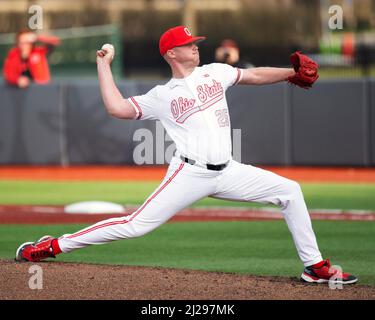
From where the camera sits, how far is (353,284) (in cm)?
682

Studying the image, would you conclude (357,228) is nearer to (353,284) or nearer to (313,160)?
(353,284)

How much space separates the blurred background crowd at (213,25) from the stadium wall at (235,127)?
11498 mm

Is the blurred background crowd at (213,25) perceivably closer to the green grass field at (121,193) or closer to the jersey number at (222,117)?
the green grass field at (121,193)

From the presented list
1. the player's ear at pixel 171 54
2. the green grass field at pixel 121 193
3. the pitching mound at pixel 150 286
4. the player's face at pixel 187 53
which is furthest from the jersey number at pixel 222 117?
the green grass field at pixel 121 193

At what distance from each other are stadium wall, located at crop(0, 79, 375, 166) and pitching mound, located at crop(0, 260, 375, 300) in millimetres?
8686

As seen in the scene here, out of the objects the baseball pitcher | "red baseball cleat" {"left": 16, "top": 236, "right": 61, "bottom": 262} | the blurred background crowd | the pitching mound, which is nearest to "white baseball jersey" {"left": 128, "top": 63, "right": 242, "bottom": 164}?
the baseball pitcher

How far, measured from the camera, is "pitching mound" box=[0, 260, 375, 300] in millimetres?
6328

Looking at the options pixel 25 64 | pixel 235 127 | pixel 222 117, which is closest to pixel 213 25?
pixel 25 64

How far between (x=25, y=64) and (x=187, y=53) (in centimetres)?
1267

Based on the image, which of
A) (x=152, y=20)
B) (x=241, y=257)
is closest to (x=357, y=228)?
(x=241, y=257)

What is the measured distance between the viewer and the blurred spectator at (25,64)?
18.4m
